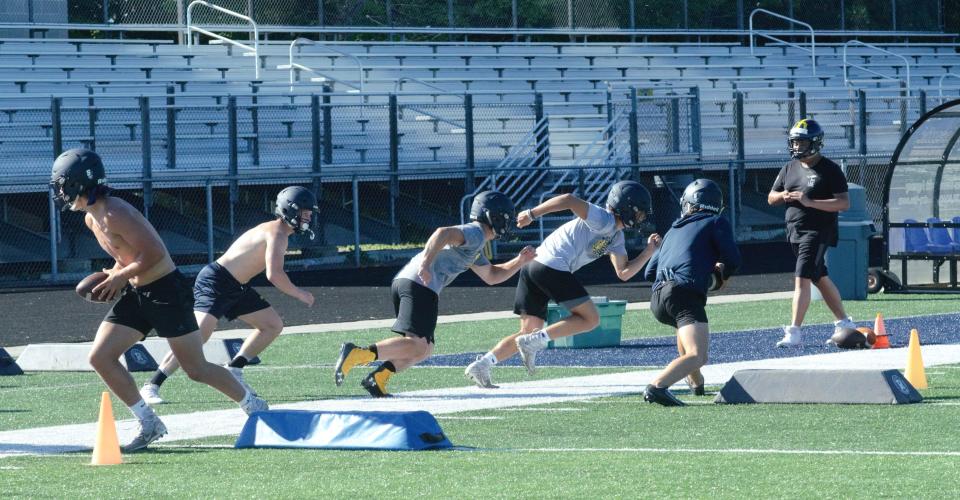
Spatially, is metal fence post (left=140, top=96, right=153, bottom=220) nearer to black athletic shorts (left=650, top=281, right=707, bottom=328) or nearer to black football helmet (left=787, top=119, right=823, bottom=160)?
black football helmet (left=787, top=119, right=823, bottom=160)

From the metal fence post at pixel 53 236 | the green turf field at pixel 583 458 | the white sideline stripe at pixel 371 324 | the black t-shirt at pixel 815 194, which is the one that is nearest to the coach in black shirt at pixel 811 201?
the black t-shirt at pixel 815 194

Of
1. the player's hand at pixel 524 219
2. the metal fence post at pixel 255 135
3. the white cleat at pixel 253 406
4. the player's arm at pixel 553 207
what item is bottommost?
the white cleat at pixel 253 406

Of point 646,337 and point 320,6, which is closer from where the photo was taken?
point 646,337

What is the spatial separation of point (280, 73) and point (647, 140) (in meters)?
6.72

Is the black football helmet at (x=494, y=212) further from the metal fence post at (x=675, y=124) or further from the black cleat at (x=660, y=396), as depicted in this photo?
the metal fence post at (x=675, y=124)

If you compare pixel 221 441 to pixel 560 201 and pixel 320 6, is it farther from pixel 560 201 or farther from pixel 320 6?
pixel 320 6

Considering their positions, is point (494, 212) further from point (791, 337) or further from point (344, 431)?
point (791, 337)

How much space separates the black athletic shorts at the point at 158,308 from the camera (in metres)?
9.17

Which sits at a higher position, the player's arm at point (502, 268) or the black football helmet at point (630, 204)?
the black football helmet at point (630, 204)

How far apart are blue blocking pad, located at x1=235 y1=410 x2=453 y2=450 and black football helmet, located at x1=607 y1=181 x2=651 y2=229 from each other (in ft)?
10.7

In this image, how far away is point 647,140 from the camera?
101 ft

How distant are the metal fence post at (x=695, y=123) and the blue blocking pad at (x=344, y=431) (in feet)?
69.4

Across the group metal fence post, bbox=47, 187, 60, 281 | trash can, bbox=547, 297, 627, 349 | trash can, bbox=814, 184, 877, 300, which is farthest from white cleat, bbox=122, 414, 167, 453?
metal fence post, bbox=47, 187, 60, 281

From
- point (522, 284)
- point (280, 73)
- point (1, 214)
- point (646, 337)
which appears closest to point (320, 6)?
point (280, 73)
